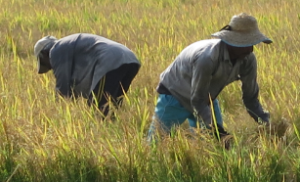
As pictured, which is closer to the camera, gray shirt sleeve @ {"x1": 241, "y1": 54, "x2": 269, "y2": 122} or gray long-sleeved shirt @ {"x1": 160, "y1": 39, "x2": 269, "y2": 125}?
gray long-sleeved shirt @ {"x1": 160, "y1": 39, "x2": 269, "y2": 125}

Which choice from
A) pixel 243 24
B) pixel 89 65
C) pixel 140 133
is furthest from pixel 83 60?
pixel 243 24

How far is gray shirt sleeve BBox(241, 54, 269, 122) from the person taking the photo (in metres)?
3.27

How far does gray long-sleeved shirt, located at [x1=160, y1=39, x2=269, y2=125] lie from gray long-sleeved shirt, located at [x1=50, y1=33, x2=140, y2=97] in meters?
0.48

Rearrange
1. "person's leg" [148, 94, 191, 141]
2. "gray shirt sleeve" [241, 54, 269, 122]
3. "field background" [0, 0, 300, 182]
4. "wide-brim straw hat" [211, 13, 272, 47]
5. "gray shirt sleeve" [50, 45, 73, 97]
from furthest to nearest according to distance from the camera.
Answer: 1. "gray shirt sleeve" [50, 45, 73, 97]
2. "person's leg" [148, 94, 191, 141]
3. "gray shirt sleeve" [241, 54, 269, 122]
4. "wide-brim straw hat" [211, 13, 272, 47]
5. "field background" [0, 0, 300, 182]

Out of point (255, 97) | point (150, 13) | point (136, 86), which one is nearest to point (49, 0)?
point (150, 13)

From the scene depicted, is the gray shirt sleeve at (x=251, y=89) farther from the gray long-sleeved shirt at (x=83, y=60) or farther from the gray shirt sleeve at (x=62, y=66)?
the gray shirt sleeve at (x=62, y=66)

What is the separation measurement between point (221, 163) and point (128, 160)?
17.4 inches

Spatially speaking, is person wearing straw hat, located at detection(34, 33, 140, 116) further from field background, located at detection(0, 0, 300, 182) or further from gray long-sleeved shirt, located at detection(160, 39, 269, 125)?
gray long-sleeved shirt, located at detection(160, 39, 269, 125)

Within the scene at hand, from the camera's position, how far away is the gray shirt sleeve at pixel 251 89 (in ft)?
10.7

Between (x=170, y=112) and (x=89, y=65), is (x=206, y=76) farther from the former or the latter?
(x=89, y=65)

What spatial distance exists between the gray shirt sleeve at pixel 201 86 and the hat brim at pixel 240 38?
136 mm

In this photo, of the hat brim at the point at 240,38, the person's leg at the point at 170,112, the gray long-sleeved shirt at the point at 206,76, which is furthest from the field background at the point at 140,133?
the hat brim at the point at 240,38

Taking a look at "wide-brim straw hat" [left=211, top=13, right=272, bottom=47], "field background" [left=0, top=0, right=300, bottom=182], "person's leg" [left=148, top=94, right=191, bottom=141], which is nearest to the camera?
"field background" [left=0, top=0, right=300, bottom=182]

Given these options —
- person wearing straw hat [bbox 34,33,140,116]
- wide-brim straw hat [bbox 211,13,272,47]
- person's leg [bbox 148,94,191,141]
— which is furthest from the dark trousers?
wide-brim straw hat [bbox 211,13,272,47]
